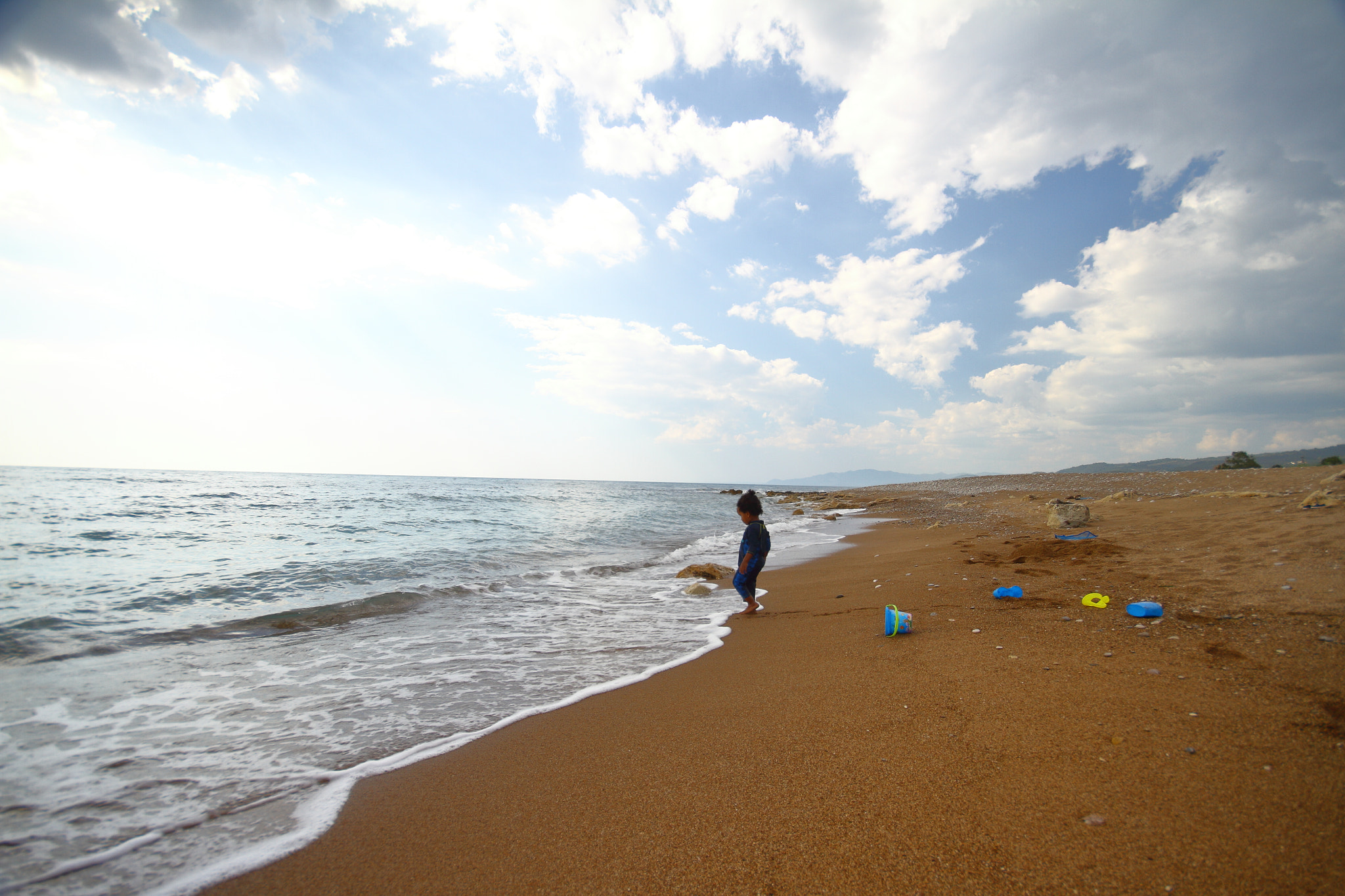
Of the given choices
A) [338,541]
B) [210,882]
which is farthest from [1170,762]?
[338,541]

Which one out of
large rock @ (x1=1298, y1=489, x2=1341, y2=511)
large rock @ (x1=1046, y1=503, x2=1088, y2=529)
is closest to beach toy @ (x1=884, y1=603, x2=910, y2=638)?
large rock @ (x1=1298, y1=489, x2=1341, y2=511)

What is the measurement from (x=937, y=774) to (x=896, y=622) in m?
2.68

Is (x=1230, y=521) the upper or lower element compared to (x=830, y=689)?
upper

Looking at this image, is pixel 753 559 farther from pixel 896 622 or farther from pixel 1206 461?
pixel 1206 461

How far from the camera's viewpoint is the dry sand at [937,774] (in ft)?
6.28

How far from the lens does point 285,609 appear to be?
298 inches

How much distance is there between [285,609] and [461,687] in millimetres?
4753

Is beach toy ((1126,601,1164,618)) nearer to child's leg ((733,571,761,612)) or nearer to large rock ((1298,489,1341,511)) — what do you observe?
child's leg ((733,571,761,612))

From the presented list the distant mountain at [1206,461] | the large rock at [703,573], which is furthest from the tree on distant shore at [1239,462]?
the large rock at [703,573]

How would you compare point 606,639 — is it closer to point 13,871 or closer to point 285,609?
point 13,871

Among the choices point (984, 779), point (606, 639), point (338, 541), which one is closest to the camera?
point (984, 779)

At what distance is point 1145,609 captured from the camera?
4375 millimetres

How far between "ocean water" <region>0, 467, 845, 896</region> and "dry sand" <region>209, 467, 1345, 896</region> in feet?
1.95

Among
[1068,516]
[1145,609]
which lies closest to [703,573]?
[1145,609]
